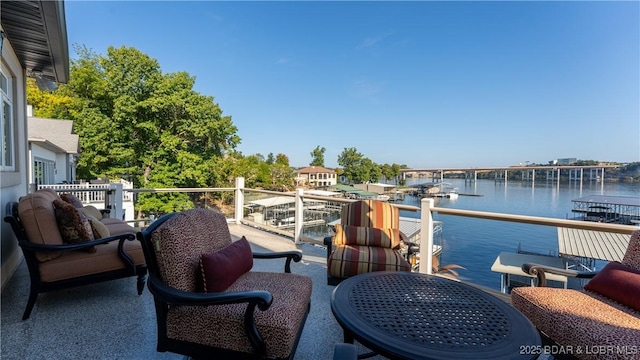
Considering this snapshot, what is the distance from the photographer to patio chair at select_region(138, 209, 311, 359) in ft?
4.69

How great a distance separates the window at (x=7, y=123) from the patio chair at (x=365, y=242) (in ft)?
12.7

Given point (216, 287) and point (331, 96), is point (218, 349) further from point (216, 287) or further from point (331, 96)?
point (331, 96)

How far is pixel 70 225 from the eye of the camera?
2.45 m

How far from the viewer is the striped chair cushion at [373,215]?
11.0ft

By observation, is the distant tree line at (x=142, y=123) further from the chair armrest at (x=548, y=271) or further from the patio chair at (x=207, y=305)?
the chair armrest at (x=548, y=271)

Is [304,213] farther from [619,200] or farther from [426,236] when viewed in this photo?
[619,200]

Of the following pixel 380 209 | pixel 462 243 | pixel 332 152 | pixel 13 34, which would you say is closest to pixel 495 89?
pixel 462 243

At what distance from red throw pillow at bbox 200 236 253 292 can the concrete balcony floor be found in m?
0.62

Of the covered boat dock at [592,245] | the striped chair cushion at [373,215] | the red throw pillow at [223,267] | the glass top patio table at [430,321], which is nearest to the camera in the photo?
the glass top patio table at [430,321]

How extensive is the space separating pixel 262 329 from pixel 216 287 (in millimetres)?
440

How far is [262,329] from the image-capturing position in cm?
144

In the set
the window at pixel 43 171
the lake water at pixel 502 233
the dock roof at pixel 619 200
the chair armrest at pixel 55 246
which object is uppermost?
the window at pixel 43 171

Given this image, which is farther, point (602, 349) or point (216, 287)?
point (216, 287)

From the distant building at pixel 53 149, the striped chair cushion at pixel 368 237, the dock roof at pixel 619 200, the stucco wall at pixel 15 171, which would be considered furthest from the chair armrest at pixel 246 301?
the distant building at pixel 53 149
